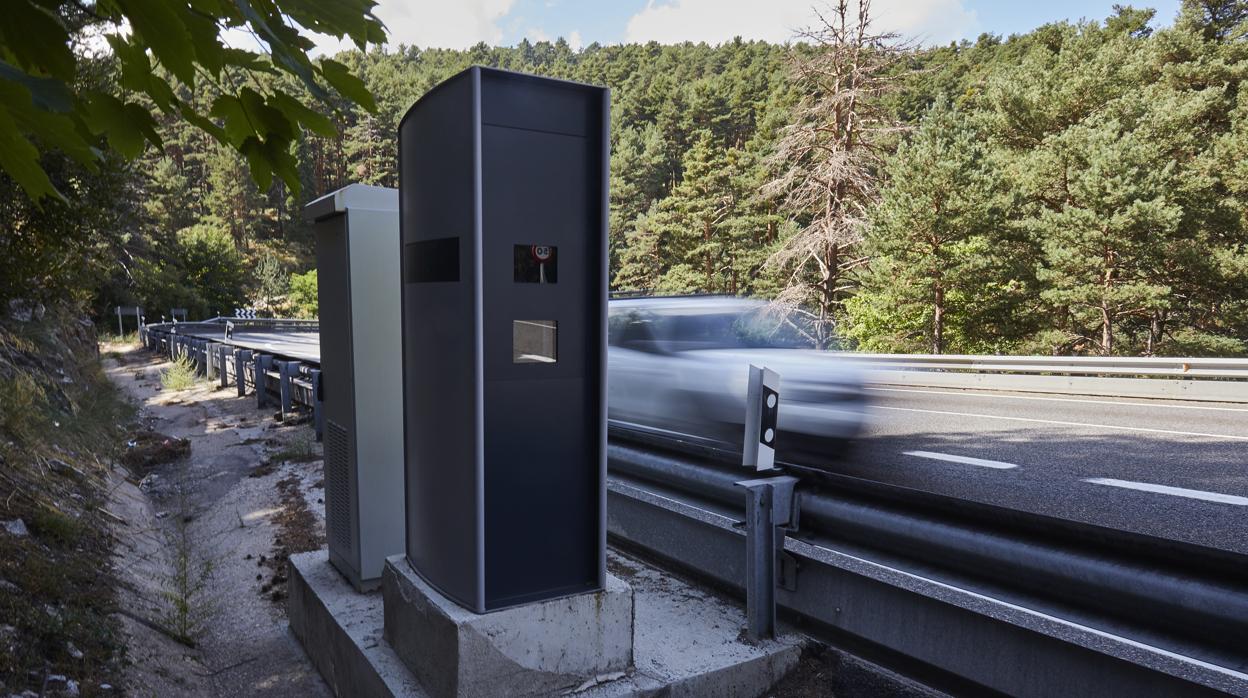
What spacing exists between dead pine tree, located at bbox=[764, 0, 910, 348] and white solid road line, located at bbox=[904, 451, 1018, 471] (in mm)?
15613

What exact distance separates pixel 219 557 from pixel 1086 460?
8.19 m

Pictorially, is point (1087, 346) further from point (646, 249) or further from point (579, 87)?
point (579, 87)

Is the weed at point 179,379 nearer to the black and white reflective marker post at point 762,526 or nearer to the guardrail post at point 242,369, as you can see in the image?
Answer: the guardrail post at point 242,369

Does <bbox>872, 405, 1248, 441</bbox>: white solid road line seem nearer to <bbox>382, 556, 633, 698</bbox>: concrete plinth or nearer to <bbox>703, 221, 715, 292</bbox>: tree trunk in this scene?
<bbox>382, 556, 633, 698</bbox>: concrete plinth

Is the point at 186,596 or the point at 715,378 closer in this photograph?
the point at 186,596

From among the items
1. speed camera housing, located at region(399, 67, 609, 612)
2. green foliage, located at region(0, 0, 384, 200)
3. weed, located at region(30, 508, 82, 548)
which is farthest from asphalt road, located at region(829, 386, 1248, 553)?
weed, located at region(30, 508, 82, 548)

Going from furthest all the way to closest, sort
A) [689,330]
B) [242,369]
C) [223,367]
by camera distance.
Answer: [223,367] < [242,369] < [689,330]

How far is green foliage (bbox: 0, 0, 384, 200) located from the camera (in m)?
1.33

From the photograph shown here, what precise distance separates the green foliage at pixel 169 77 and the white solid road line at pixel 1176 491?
7.07 meters

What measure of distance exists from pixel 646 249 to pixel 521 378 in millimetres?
43924

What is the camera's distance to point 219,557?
19.5ft

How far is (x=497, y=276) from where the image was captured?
9.29ft

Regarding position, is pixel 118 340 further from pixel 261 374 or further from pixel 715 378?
pixel 715 378

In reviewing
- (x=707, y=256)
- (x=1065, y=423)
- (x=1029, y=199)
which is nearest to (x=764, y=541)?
(x=1065, y=423)
